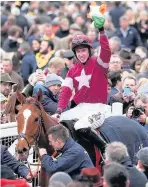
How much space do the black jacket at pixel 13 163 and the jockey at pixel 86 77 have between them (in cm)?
135

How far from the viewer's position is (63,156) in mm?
11695

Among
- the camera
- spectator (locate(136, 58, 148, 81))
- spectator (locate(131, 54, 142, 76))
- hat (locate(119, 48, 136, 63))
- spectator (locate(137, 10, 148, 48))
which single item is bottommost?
the camera

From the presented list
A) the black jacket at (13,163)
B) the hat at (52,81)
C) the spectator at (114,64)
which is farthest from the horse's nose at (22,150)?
the spectator at (114,64)

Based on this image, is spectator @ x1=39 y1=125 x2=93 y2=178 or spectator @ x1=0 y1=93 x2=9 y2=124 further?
spectator @ x1=0 y1=93 x2=9 y2=124

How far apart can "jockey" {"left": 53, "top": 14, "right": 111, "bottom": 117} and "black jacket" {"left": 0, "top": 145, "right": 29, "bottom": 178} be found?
1348 mm

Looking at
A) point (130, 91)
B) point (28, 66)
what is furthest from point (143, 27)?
point (130, 91)

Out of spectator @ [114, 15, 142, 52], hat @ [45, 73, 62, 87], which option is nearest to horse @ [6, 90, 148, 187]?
hat @ [45, 73, 62, 87]

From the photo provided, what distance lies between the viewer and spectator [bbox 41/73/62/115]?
1433 centimetres

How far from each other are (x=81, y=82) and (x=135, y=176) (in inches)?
101

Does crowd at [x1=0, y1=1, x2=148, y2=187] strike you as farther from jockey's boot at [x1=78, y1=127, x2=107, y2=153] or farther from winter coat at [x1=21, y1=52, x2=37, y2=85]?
jockey's boot at [x1=78, y1=127, x2=107, y2=153]

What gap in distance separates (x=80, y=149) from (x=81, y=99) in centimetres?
170

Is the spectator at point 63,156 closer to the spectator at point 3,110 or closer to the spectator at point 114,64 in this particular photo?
the spectator at point 3,110

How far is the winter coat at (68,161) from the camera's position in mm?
11648

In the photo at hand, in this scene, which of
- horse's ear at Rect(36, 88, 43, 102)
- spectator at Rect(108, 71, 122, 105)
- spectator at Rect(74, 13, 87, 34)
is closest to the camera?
horse's ear at Rect(36, 88, 43, 102)
